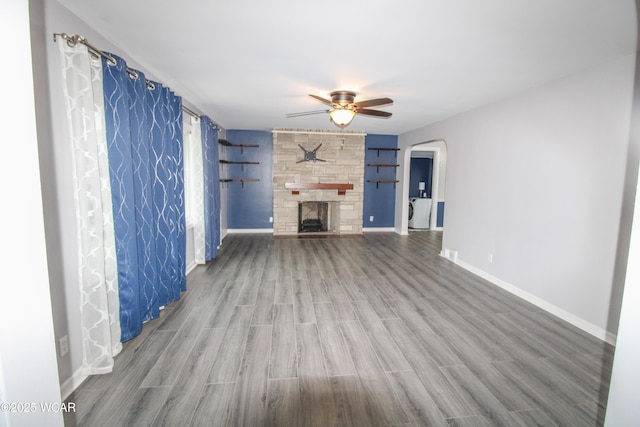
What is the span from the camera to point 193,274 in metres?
3.94

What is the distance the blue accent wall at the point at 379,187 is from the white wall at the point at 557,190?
2.85 meters

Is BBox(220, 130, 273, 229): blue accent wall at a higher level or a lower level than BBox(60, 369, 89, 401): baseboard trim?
higher

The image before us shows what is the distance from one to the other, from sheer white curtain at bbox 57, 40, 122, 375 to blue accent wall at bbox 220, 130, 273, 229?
464 centimetres

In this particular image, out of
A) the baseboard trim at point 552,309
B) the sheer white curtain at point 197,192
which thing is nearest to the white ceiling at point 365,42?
the sheer white curtain at point 197,192

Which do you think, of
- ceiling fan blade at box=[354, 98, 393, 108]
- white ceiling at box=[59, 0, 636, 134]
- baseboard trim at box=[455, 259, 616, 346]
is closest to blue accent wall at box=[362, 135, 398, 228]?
baseboard trim at box=[455, 259, 616, 346]

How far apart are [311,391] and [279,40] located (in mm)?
2517

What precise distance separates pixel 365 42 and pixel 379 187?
5.12 m

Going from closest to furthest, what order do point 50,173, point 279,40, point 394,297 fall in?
point 50,173 < point 279,40 < point 394,297

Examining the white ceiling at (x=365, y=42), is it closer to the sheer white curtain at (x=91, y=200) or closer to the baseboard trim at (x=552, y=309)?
the sheer white curtain at (x=91, y=200)

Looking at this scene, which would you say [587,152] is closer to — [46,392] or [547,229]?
[547,229]

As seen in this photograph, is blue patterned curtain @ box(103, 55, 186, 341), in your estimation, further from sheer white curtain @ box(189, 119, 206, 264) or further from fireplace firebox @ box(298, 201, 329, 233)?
fireplace firebox @ box(298, 201, 329, 233)

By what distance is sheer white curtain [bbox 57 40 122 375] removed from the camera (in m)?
1.74

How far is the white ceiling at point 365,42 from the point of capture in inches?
69.6

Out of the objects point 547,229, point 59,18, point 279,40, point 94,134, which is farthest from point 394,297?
point 59,18
